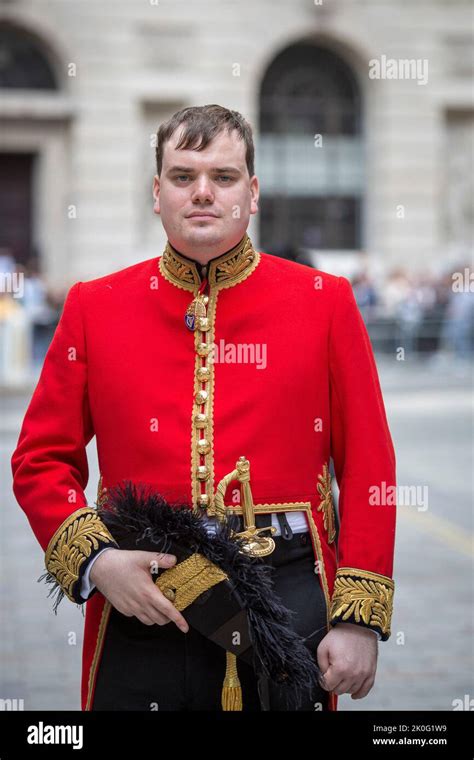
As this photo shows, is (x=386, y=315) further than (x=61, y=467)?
Yes

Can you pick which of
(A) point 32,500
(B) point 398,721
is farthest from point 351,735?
(A) point 32,500

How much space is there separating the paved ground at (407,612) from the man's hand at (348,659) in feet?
6.76

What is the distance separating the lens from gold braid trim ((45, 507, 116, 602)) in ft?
10.00

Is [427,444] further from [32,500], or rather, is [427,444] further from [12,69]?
[12,69]

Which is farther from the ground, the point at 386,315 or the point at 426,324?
the point at 386,315

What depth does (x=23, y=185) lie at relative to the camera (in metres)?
28.7

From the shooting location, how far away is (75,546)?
120 inches

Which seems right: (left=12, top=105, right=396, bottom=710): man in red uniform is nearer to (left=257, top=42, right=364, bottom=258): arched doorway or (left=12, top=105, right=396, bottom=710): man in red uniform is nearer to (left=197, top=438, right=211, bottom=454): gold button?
(left=197, top=438, right=211, bottom=454): gold button

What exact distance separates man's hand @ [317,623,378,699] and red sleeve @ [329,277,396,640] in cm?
3

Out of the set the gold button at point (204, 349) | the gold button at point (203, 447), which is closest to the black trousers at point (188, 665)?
the gold button at point (203, 447)

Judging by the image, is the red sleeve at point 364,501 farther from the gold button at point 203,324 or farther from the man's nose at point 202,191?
the man's nose at point 202,191

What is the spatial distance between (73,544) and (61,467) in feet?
0.62

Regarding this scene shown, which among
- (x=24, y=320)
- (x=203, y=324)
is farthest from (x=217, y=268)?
(x=24, y=320)

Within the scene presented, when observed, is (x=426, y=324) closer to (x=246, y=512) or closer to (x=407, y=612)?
(x=407, y=612)
